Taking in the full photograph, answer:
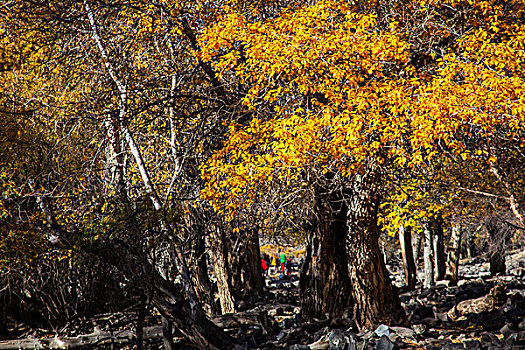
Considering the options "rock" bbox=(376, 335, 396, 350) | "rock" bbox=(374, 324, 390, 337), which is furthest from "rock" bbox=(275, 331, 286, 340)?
"rock" bbox=(376, 335, 396, 350)

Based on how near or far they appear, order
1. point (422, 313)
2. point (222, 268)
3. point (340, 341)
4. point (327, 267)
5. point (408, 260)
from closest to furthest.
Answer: point (340, 341) < point (327, 267) < point (422, 313) < point (222, 268) < point (408, 260)

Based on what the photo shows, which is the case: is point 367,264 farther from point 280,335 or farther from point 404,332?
point 280,335

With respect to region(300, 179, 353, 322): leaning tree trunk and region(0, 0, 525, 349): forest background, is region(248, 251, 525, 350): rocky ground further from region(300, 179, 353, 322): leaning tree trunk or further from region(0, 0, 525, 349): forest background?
region(0, 0, 525, 349): forest background

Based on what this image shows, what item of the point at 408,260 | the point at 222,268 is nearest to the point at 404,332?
the point at 222,268

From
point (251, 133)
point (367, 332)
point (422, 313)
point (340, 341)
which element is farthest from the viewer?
point (422, 313)

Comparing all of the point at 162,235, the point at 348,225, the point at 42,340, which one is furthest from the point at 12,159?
the point at 348,225

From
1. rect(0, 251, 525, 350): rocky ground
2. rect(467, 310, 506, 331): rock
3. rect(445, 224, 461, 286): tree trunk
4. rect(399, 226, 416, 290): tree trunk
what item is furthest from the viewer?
rect(445, 224, 461, 286): tree trunk

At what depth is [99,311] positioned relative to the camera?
432 inches

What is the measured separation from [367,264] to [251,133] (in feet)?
10.7

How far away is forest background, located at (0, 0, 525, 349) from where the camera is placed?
7617 millimetres

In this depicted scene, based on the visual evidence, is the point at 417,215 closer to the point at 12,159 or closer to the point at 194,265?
the point at 194,265

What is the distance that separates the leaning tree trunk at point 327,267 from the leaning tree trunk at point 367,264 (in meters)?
0.64

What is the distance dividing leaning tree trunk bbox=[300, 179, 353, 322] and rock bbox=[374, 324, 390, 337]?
1515 millimetres

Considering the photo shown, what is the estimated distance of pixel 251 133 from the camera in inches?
363
